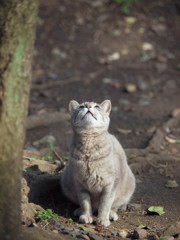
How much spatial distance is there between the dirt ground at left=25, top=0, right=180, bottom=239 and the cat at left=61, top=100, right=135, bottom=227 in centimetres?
23

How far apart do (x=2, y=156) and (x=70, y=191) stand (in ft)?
6.92

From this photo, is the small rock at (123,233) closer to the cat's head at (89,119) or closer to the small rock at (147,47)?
the cat's head at (89,119)

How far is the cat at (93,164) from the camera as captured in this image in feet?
15.1

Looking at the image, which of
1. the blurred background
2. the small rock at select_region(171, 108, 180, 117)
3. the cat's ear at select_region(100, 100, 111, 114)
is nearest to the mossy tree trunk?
the cat's ear at select_region(100, 100, 111, 114)

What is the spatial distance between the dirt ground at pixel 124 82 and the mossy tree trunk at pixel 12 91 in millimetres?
1445

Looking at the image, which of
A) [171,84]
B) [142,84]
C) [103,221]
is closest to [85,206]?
[103,221]

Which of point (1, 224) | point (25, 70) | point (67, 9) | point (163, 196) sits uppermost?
point (67, 9)

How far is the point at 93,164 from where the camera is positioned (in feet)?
15.3

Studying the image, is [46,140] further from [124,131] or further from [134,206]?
[134,206]

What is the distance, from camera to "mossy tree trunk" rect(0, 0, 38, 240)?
3.06m

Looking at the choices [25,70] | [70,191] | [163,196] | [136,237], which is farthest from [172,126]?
[25,70]

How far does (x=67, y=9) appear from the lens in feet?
36.8

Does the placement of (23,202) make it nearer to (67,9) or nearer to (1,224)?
(1,224)

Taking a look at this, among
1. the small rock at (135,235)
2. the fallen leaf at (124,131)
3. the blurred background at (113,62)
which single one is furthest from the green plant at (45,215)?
the fallen leaf at (124,131)
